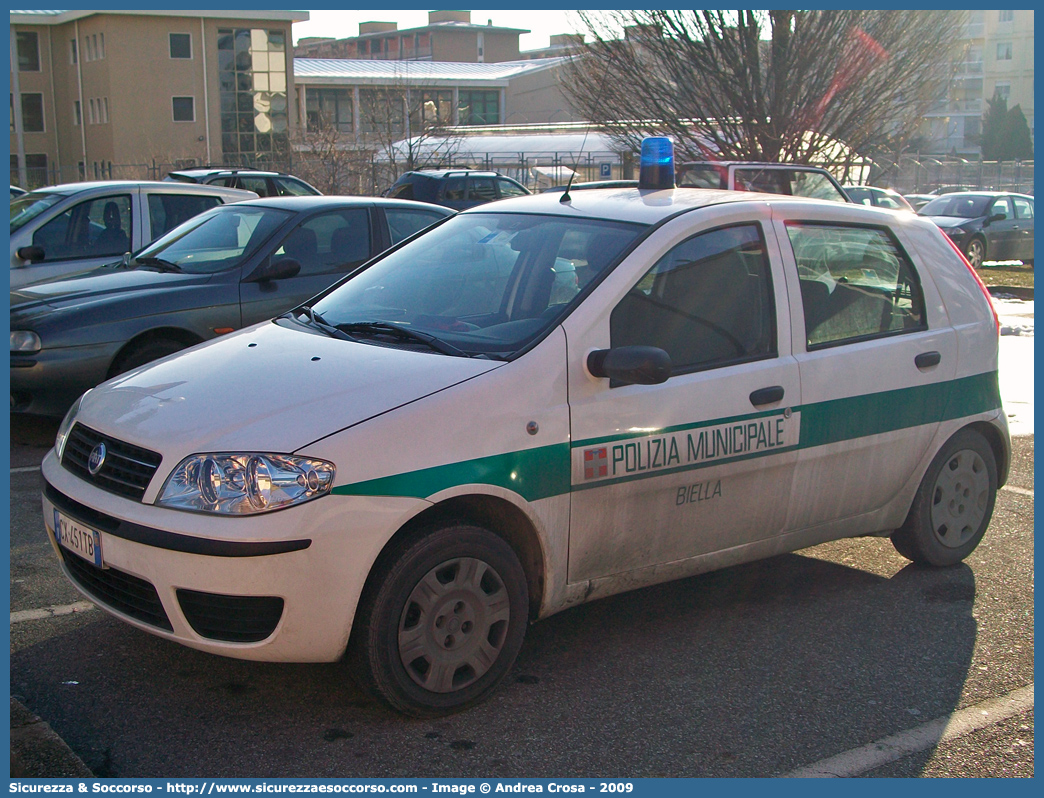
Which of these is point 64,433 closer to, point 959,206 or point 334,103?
point 959,206

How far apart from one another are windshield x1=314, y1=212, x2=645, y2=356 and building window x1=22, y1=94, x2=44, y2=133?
5676 centimetres

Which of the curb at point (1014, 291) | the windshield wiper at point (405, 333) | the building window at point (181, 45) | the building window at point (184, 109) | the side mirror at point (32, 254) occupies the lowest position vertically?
the curb at point (1014, 291)

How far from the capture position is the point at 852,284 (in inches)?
190

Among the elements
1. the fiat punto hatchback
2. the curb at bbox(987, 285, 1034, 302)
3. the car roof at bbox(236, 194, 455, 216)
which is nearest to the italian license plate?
the fiat punto hatchback

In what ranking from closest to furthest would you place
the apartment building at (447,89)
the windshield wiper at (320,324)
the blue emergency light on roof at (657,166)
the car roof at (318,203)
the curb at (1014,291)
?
the windshield wiper at (320,324), the blue emergency light on roof at (657,166), the car roof at (318,203), the curb at (1014,291), the apartment building at (447,89)

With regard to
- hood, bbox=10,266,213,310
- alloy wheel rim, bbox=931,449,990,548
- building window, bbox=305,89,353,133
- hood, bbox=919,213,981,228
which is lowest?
alloy wheel rim, bbox=931,449,990,548

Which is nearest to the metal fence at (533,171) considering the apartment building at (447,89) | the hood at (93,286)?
the apartment building at (447,89)

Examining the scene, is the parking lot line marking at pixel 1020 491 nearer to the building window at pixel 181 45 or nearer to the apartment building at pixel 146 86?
the apartment building at pixel 146 86

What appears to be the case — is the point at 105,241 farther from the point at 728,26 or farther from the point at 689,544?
the point at 728,26

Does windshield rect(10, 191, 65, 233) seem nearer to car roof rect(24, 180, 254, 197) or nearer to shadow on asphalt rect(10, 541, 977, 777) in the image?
car roof rect(24, 180, 254, 197)

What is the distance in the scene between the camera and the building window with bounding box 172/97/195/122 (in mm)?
52281

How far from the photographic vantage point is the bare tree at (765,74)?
55.6 ft

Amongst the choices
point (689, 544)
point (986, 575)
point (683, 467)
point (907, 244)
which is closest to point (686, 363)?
point (683, 467)

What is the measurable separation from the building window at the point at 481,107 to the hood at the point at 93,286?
57.9 m
